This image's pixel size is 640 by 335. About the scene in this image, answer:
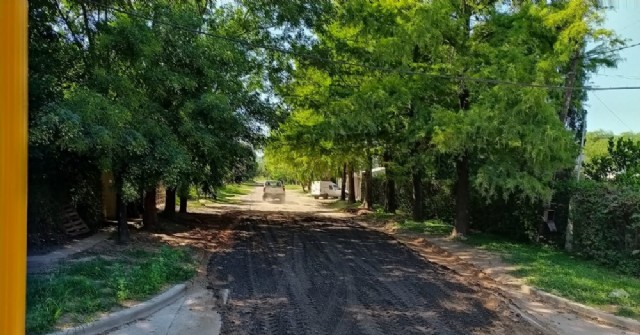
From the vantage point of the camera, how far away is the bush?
10.7m

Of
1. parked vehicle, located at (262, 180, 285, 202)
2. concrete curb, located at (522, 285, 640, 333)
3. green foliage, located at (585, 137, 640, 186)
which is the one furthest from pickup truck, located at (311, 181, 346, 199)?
concrete curb, located at (522, 285, 640, 333)

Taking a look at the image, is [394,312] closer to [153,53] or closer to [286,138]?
[153,53]

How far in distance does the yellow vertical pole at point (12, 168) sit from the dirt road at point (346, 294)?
18.1 feet

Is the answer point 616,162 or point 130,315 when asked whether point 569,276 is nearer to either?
point 616,162

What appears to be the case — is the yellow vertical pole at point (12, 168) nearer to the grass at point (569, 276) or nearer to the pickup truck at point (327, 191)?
the grass at point (569, 276)

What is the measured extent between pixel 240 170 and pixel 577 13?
11.9 m

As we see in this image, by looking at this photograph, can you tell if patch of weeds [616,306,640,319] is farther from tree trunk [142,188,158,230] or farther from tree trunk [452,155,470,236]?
tree trunk [142,188,158,230]

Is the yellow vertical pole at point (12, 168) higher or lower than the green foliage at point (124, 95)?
lower

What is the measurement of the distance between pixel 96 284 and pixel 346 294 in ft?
12.7

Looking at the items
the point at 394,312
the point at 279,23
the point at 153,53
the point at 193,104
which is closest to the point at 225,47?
the point at 193,104

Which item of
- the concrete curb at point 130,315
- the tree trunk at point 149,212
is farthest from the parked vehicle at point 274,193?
the concrete curb at point 130,315

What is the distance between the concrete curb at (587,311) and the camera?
23.5 feet

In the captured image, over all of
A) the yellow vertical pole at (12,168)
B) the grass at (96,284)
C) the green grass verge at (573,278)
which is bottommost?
the green grass verge at (573,278)

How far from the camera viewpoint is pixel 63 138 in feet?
26.7
